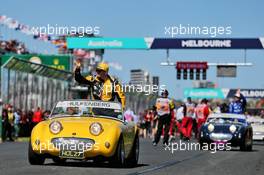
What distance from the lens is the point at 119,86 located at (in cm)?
1455

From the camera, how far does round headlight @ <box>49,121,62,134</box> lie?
1231cm

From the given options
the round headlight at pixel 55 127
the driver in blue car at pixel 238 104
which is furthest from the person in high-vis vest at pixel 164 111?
the round headlight at pixel 55 127

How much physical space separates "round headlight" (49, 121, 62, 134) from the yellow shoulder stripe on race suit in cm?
1087

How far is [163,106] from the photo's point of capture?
23375 mm

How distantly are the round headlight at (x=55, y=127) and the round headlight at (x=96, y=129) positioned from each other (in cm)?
47

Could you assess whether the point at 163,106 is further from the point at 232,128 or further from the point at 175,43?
the point at 175,43

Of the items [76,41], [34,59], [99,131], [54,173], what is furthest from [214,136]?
[34,59]

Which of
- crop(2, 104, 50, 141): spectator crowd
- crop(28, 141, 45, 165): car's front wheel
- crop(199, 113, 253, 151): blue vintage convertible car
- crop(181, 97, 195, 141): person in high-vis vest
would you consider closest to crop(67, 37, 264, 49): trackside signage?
crop(2, 104, 50, 141): spectator crowd

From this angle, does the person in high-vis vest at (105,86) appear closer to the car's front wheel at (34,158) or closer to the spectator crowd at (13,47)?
the car's front wheel at (34,158)

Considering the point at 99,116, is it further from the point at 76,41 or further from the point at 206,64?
the point at 206,64

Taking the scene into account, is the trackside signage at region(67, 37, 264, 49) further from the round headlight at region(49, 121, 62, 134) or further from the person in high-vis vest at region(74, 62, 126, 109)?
the round headlight at region(49, 121, 62, 134)

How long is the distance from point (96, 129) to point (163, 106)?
1109 cm

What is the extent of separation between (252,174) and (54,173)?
292 centimetres

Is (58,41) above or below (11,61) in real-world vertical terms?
above
